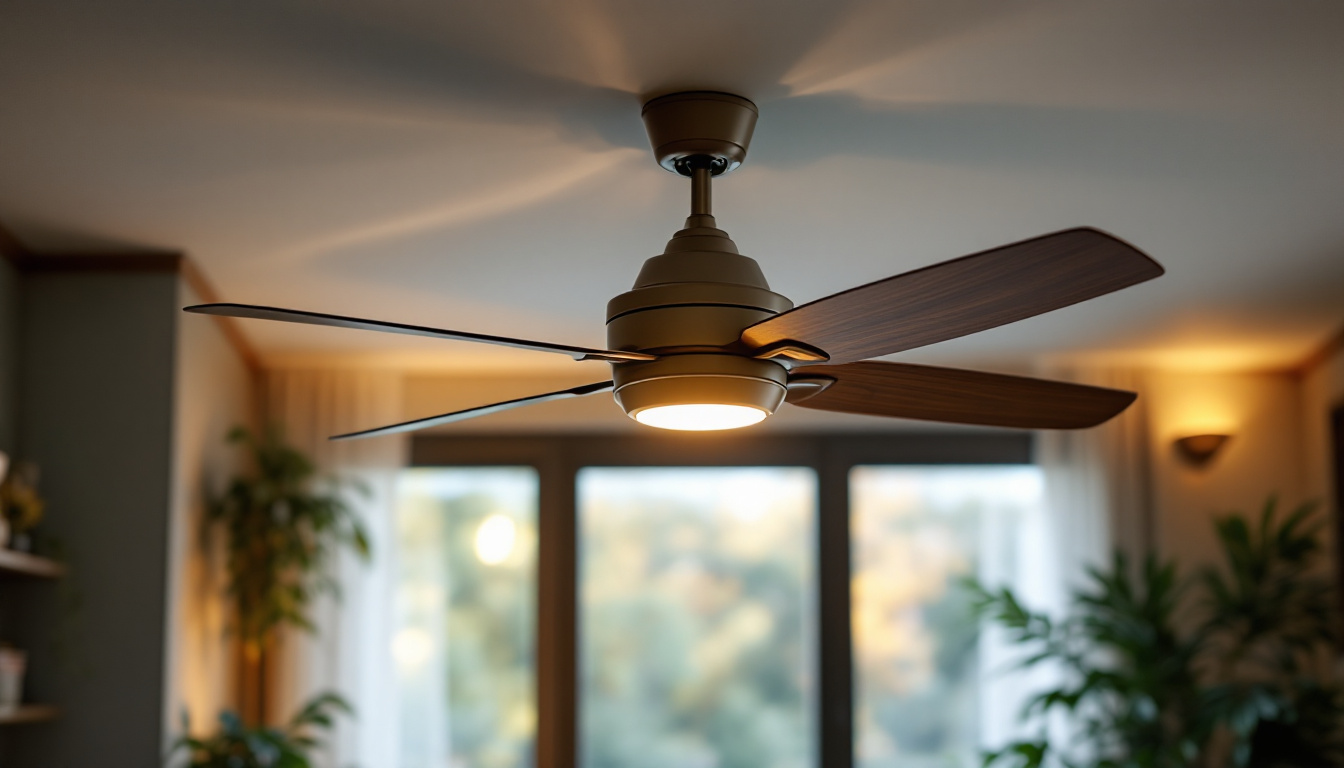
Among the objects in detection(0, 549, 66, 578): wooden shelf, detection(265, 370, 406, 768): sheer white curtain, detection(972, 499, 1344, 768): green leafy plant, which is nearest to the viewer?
detection(0, 549, 66, 578): wooden shelf

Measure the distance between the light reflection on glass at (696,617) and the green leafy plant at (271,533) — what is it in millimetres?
948

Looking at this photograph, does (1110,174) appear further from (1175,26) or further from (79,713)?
(79,713)

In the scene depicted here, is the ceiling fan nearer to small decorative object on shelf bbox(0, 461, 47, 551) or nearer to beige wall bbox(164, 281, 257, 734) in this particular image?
small decorative object on shelf bbox(0, 461, 47, 551)

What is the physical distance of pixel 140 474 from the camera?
3.63m

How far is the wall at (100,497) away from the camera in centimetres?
353

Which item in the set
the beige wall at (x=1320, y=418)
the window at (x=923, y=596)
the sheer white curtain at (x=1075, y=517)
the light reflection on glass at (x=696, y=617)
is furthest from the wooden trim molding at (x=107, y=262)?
the beige wall at (x=1320, y=418)

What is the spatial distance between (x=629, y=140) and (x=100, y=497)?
1844 millimetres

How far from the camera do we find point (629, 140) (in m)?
2.70

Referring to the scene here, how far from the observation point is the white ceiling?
7.40 feet

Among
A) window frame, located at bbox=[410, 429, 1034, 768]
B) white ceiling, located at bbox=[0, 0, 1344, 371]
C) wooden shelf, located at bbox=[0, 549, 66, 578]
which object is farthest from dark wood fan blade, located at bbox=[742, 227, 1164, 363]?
window frame, located at bbox=[410, 429, 1034, 768]

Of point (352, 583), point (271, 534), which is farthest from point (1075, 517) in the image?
point (271, 534)

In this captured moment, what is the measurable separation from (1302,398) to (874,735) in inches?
74.2

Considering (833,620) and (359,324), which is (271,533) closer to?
(833,620)

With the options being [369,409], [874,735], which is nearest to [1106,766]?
[874,735]
